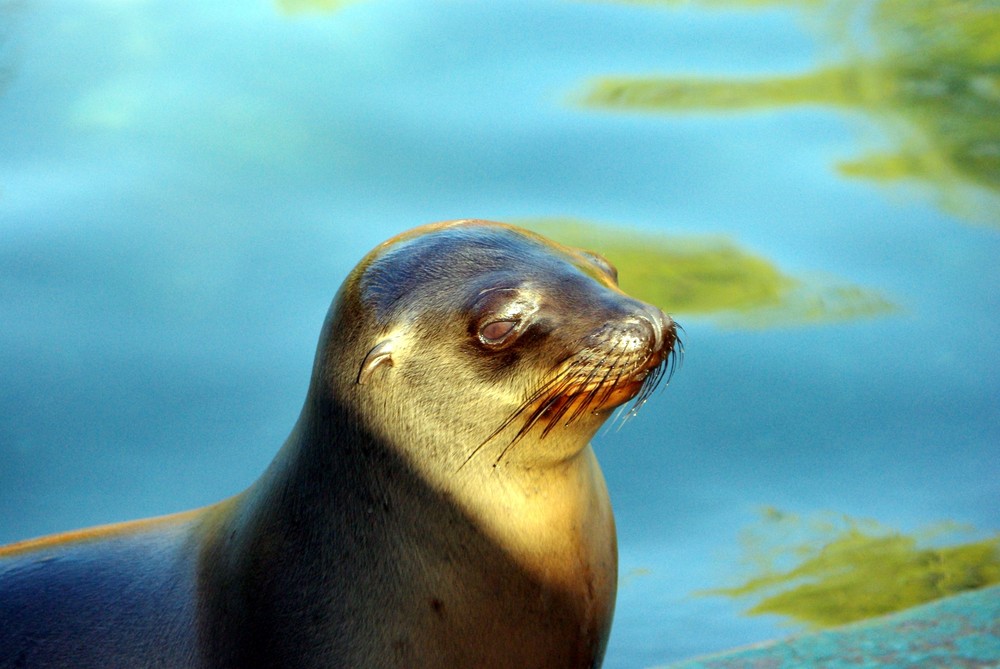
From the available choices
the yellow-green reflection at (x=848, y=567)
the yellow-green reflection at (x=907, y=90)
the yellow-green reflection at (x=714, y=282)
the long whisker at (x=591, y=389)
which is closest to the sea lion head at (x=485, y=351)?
the long whisker at (x=591, y=389)

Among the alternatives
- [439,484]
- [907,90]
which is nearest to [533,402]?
[439,484]

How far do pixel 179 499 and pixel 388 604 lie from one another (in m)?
2.43

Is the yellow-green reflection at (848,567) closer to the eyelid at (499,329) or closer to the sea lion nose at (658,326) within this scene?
the sea lion nose at (658,326)

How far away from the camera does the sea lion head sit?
2449mm

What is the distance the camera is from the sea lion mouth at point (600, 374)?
2410 millimetres

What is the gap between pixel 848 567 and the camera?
4348mm

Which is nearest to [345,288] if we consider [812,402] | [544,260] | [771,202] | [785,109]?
[544,260]

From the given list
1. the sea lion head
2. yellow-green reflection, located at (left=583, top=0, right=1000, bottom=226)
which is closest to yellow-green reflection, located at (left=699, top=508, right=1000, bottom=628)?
the sea lion head

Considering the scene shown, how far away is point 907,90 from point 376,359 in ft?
17.0

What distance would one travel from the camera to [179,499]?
469 centimetres

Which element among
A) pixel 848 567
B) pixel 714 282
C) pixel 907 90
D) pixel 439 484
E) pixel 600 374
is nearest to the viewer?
pixel 600 374

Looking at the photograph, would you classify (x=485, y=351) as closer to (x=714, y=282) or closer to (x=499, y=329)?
(x=499, y=329)

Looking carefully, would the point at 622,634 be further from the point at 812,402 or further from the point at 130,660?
the point at 130,660

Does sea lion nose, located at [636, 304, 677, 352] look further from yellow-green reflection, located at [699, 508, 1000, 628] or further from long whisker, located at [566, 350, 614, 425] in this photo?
yellow-green reflection, located at [699, 508, 1000, 628]
